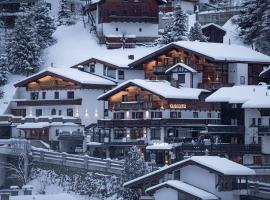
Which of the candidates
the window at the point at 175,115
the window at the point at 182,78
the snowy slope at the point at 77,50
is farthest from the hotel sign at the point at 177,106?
the snowy slope at the point at 77,50

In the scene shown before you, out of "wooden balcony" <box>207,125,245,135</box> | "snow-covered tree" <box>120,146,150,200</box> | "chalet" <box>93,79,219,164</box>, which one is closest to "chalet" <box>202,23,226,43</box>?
"chalet" <box>93,79,219,164</box>

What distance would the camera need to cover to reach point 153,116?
76750 millimetres

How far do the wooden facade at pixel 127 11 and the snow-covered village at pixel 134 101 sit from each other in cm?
12

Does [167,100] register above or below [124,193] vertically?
above

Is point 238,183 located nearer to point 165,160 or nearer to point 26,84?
point 165,160

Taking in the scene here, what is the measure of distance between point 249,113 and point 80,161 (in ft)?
49.5

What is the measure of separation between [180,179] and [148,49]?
39.9 meters

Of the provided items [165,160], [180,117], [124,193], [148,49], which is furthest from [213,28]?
[124,193]

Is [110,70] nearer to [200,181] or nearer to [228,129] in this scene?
[228,129]

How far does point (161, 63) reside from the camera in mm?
85688

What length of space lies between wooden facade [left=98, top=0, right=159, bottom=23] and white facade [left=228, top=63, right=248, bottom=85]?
2115cm

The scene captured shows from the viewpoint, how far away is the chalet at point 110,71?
289 feet

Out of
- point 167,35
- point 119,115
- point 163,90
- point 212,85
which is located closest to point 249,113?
point 163,90

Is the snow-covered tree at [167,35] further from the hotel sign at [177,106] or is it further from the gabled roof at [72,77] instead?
the hotel sign at [177,106]
